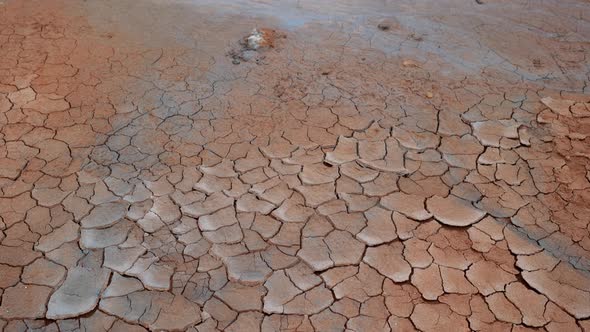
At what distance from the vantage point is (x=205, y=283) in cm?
A: 237

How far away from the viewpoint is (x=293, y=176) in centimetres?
299

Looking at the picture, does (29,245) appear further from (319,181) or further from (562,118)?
(562,118)

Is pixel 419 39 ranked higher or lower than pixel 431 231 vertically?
higher

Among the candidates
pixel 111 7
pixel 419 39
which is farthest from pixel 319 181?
pixel 111 7

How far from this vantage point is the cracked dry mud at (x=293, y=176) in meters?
2.30

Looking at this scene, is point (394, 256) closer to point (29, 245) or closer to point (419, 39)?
point (29, 245)

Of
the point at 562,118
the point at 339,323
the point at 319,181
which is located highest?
the point at 562,118

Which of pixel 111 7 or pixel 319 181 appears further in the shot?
pixel 111 7

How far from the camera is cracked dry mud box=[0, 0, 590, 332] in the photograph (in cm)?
230

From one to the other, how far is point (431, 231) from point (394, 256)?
30 centimetres

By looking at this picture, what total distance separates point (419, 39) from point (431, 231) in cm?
259

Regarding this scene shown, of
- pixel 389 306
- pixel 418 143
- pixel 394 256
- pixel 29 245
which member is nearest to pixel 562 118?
pixel 418 143

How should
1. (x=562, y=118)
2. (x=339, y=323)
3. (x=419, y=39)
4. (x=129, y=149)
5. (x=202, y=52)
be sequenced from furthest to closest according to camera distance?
(x=419, y=39)
(x=202, y=52)
(x=562, y=118)
(x=129, y=149)
(x=339, y=323)

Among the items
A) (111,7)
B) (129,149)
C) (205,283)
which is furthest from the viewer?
(111,7)
